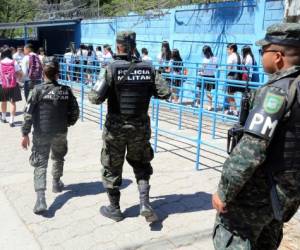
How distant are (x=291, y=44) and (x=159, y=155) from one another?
171 inches

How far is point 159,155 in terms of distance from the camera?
6.38 meters

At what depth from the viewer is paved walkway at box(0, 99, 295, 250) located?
369 cm

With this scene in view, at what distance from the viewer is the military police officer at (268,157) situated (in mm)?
2091

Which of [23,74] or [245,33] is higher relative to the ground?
[245,33]

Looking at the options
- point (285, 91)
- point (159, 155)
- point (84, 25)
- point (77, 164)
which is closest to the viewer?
point (285, 91)

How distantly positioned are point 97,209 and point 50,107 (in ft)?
3.68

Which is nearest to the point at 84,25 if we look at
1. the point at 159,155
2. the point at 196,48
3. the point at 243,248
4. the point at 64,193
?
the point at 196,48

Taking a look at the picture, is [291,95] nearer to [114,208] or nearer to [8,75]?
[114,208]

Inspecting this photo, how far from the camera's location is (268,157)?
2.20m

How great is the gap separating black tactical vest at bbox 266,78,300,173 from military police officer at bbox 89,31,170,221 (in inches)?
68.7

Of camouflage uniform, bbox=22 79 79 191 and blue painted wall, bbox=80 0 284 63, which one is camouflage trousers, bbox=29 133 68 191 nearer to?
camouflage uniform, bbox=22 79 79 191

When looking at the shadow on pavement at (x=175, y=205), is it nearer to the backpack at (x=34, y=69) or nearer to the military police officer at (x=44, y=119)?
the military police officer at (x=44, y=119)

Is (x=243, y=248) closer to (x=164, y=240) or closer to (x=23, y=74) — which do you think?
(x=164, y=240)

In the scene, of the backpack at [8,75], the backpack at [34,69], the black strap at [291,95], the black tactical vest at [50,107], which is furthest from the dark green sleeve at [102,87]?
the backpack at [34,69]
